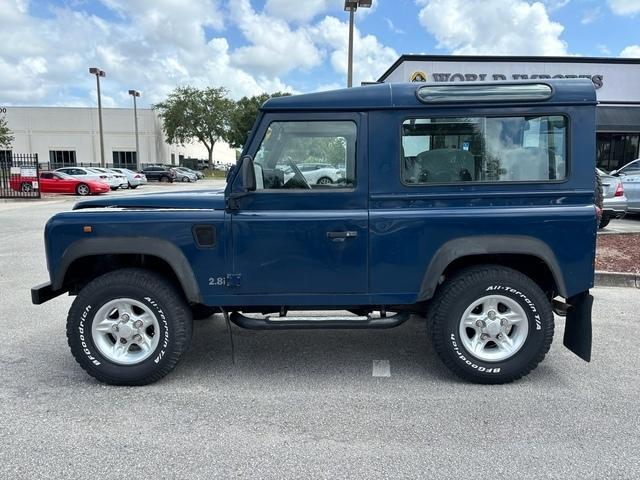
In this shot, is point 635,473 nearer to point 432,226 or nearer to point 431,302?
point 431,302

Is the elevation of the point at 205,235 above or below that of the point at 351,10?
below

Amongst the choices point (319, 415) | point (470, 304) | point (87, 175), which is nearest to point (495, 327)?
point (470, 304)

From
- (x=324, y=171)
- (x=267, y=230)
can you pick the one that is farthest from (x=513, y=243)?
(x=267, y=230)

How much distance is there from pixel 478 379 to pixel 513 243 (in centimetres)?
107

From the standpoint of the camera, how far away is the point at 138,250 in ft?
11.5

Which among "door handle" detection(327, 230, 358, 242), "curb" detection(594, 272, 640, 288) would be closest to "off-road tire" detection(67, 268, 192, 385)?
"door handle" detection(327, 230, 358, 242)

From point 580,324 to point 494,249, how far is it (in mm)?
961

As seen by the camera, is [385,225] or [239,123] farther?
[239,123]

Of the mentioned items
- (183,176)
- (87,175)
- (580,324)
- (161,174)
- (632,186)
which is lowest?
(580,324)

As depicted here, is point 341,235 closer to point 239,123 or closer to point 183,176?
point 183,176

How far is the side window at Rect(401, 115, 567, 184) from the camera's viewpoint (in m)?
3.50

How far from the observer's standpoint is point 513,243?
3.47 m

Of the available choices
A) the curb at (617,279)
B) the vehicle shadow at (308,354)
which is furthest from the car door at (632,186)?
the vehicle shadow at (308,354)

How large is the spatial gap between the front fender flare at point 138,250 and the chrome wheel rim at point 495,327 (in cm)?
207
